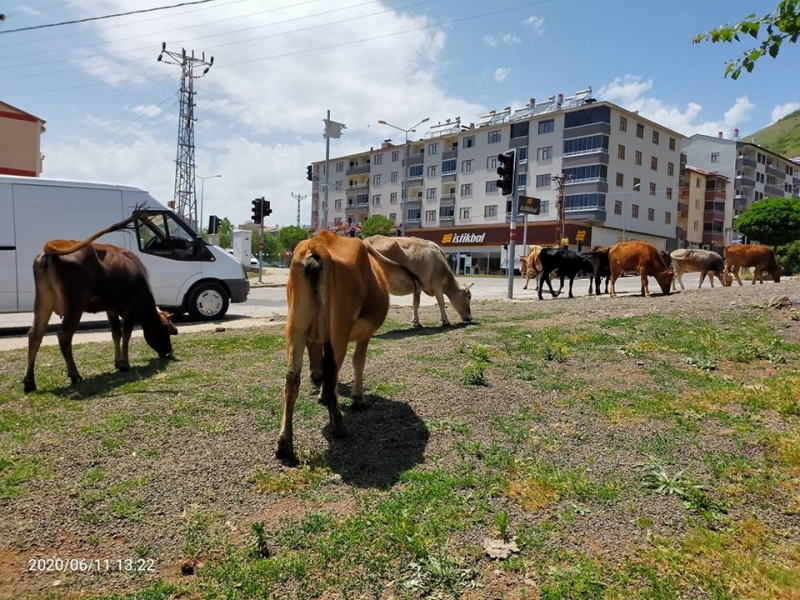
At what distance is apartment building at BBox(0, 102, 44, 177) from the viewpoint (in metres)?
28.8

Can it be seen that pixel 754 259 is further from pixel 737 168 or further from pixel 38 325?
pixel 737 168

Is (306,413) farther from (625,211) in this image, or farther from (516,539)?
(625,211)

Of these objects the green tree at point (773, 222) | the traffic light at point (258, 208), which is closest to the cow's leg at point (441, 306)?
the traffic light at point (258, 208)

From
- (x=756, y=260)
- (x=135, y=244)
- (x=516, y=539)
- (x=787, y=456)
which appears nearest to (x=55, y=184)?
(x=135, y=244)

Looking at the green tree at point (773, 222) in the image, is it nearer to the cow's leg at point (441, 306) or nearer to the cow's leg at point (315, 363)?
the cow's leg at point (441, 306)

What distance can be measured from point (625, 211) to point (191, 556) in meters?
63.3

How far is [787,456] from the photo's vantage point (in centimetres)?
388

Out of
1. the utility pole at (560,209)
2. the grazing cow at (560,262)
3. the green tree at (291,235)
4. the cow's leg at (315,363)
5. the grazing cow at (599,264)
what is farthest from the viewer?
the green tree at (291,235)

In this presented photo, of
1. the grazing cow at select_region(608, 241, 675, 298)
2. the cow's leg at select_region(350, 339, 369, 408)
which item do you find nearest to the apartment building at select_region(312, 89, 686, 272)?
the grazing cow at select_region(608, 241, 675, 298)

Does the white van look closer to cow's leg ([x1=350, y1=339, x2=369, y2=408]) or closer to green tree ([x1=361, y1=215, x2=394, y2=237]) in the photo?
cow's leg ([x1=350, y1=339, x2=369, y2=408])

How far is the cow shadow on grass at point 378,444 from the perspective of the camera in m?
3.83

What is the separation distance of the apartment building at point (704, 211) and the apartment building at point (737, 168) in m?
0.64

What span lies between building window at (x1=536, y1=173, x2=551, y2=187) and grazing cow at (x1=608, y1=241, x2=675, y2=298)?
45.9 metres

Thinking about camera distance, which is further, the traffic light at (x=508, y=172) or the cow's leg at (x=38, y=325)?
the traffic light at (x=508, y=172)
